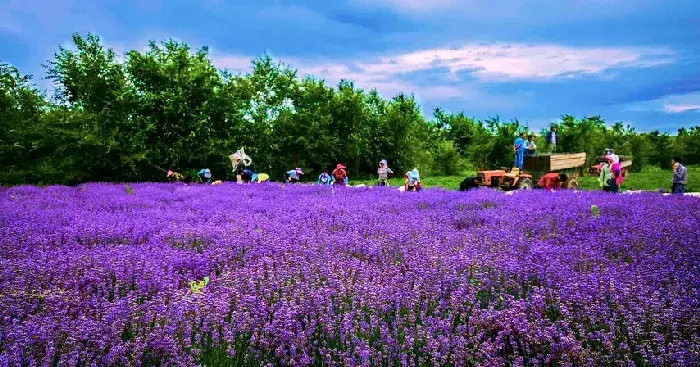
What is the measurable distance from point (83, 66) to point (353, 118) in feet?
35.6

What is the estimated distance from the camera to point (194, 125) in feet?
60.8

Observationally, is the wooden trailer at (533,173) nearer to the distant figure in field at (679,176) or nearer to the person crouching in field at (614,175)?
the person crouching in field at (614,175)

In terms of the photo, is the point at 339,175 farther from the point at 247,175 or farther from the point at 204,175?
the point at 204,175

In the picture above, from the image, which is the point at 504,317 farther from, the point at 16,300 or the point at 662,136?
the point at 662,136

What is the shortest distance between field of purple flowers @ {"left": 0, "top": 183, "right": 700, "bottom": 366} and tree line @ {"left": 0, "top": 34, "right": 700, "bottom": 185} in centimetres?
1198

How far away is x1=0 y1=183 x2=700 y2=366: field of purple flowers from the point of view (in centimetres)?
268

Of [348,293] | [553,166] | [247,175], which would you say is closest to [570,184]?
[553,166]

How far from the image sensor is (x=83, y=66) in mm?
18156

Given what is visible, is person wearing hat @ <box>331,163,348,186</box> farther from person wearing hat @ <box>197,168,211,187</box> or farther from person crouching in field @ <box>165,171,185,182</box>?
person crouching in field @ <box>165,171,185,182</box>

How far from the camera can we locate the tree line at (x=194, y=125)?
55.6ft

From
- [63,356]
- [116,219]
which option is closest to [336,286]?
[63,356]

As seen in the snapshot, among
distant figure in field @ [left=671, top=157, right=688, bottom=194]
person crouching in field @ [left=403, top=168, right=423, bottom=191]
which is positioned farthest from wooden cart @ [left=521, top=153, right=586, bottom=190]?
person crouching in field @ [left=403, top=168, right=423, bottom=191]

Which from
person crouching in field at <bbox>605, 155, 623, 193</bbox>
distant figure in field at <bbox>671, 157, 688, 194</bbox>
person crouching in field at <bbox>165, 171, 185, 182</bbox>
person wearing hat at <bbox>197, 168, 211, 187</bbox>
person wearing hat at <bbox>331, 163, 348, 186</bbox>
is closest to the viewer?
distant figure in field at <bbox>671, 157, 688, 194</bbox>

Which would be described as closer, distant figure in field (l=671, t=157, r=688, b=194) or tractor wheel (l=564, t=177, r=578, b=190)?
distant figure in field (l=671, t=157, r=688, b=194)
